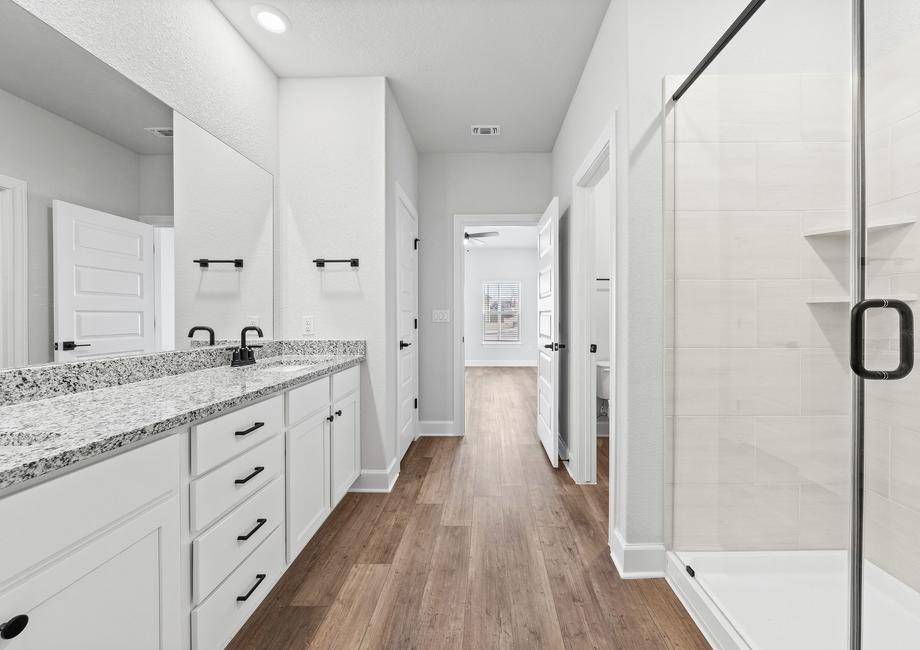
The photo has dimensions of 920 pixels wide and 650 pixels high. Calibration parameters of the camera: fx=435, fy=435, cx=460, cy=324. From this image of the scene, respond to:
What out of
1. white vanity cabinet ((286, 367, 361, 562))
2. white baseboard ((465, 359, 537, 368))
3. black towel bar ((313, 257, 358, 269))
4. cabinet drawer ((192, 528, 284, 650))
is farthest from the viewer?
white baseboard ((465, 359, 537, 368))

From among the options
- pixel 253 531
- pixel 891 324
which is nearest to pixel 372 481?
pixel 253 531

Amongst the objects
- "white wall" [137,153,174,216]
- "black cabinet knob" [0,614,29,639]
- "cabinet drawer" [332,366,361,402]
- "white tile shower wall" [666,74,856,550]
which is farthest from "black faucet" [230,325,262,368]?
"white tile shower wall" [666,74,856,550]

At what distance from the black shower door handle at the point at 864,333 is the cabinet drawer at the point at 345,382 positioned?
204 centimetres

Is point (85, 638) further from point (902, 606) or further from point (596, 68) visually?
point (596, 68)

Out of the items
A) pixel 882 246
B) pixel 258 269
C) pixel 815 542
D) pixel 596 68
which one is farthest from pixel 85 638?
pixel 596 68

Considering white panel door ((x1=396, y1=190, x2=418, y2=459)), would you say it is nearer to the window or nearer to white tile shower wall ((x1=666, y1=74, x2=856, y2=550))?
white tile shower wall ((x1=666, y1=74, x2=856, y2=550))

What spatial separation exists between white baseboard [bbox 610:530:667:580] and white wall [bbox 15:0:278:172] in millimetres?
2774

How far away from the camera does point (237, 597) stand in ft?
4.52

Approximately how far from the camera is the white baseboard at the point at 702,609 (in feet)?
4.63

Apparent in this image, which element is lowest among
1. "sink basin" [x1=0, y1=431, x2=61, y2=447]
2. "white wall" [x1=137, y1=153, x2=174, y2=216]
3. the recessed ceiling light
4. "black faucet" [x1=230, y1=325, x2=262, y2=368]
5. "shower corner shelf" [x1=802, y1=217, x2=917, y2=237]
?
"sink basin" [x1=0, y1=431, x2=61, y2=447]

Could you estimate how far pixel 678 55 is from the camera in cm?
184

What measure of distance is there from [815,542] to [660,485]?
2.38 ft

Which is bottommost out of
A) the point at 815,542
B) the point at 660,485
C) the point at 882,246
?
the point at 660,485

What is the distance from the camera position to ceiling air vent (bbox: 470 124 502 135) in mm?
3524
